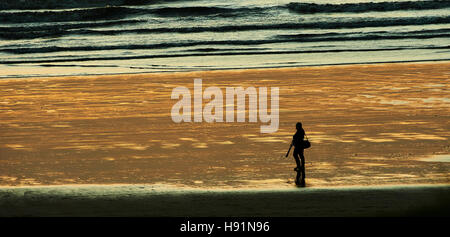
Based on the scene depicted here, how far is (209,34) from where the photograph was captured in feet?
124

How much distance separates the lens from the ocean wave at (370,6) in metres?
43.4

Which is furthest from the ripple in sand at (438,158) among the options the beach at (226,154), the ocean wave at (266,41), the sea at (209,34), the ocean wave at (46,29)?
the ocean wave at (46,29)

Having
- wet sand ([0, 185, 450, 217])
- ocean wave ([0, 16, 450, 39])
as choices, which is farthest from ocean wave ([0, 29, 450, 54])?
wet sand ([0, 185, 450, 217])

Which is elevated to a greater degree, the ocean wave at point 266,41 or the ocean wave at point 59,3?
the ocean wave at point 59,3

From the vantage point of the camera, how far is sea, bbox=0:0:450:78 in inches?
1091

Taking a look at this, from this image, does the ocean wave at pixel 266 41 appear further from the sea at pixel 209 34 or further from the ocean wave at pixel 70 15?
the ocean wave at pixel 70 15

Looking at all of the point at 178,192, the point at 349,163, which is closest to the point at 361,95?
the point at 349,163

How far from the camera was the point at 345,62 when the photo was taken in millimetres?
25703

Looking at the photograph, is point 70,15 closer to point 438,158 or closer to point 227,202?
point 438,158

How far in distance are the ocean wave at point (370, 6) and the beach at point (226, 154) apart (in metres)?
23.2

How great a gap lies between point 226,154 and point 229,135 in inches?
64.8

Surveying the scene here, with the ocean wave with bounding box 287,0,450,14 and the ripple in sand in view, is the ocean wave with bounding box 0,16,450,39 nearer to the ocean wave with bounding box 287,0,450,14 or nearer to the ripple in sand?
the ocean wave with bounding box 287,0,450,14

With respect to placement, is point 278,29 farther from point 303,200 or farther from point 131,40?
point 303,200

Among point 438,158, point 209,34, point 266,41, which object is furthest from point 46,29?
point 438,158
